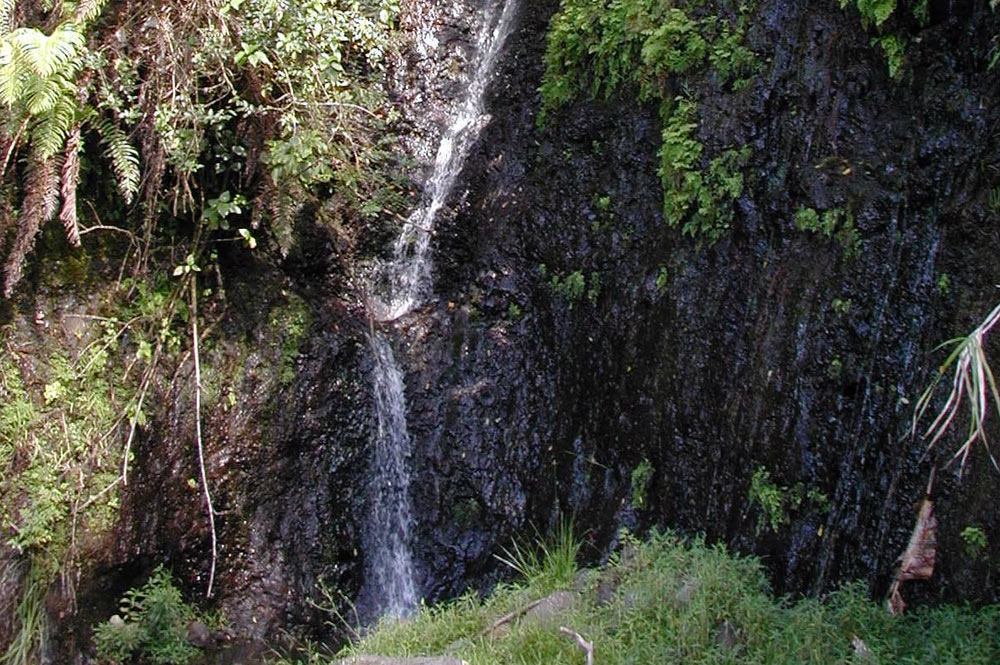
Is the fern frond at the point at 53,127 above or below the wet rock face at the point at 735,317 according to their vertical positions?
above

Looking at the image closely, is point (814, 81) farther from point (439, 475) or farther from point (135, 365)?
point (135, 365)

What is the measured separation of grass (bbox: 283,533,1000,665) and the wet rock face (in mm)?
208

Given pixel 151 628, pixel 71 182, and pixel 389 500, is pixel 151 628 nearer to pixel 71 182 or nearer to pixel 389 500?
pixel 389 500

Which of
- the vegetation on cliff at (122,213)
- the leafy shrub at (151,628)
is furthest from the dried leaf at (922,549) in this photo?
the leafy shrub at (151,628)

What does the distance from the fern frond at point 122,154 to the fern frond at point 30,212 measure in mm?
345

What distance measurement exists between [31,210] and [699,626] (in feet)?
14.1

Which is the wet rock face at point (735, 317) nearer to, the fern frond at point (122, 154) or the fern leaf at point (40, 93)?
the fern frond at point (122, 154)

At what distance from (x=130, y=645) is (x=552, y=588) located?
2597 millimetres

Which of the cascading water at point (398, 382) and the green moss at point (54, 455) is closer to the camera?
the green moss at point (54, 455)

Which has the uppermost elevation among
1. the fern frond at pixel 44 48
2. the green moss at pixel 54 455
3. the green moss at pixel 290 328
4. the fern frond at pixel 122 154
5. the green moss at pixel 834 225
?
the fern frond at pixel 44 48

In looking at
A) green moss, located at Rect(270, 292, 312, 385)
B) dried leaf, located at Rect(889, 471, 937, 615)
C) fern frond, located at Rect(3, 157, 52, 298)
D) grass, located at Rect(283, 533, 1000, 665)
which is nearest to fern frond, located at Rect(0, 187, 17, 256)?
fern frond, located at Rect(3, 157, 52, 298)

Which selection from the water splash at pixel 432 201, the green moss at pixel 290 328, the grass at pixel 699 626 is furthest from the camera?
the water splash at pixel 432 201

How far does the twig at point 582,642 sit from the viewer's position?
12.2ft

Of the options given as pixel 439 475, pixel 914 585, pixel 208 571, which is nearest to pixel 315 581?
pixel 208 571
